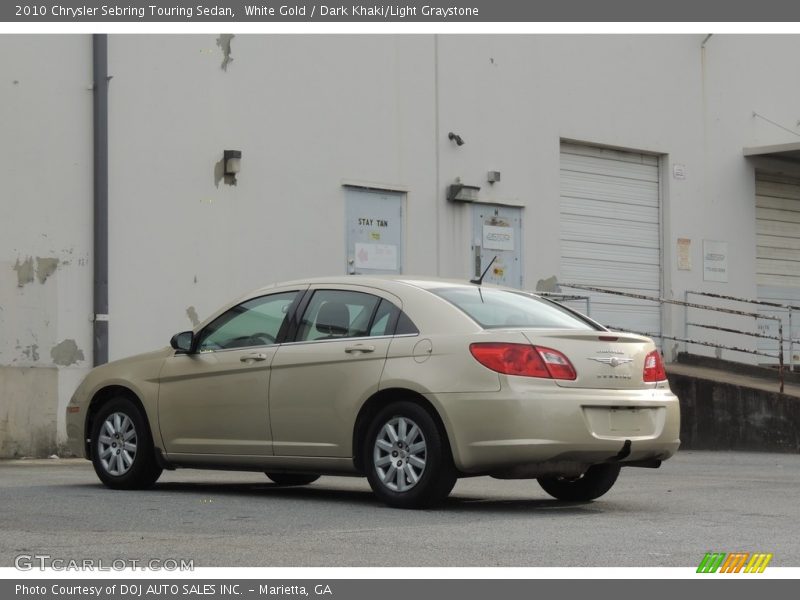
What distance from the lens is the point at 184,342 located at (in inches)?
405

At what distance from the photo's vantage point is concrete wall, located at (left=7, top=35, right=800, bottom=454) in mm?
15867

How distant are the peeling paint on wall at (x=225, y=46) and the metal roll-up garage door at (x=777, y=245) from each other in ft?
35.1

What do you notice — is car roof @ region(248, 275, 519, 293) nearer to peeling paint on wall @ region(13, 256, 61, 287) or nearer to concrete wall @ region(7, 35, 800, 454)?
peeling paint on wall @ region(13, 256, 61, 287)

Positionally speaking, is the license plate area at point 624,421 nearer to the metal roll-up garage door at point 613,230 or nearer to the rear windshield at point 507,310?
the rear windshield at point 507,310

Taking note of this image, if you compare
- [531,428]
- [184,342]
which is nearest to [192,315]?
[184,342]

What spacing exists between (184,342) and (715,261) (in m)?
14.5

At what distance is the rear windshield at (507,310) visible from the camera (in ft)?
30.1

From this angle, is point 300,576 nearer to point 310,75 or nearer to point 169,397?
point 169,397

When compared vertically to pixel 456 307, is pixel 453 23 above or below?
above

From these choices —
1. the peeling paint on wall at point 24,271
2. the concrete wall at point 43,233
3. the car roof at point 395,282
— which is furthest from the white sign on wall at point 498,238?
the car roof at point 395,282

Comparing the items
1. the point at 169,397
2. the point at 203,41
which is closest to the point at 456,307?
the point at 169,397

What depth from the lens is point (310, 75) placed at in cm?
1827

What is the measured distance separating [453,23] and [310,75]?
8.25ft

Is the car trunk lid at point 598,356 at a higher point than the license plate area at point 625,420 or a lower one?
higher
